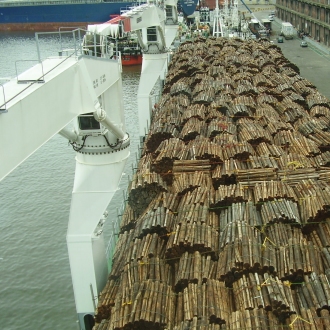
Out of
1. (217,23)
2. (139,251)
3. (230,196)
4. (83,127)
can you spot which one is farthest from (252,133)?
(217,23)

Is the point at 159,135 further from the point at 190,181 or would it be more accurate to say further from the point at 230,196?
the point at 230,196

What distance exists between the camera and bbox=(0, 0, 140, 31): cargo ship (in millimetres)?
92750

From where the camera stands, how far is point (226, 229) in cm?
1259

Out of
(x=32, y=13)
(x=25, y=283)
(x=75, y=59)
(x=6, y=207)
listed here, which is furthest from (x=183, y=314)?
(x=32, y=13)

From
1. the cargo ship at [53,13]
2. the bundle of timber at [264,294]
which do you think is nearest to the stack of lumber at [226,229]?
the bundle of timber at [264,294]

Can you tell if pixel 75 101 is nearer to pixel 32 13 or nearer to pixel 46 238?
pixel 46 238

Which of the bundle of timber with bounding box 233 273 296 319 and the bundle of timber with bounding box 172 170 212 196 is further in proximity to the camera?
the bundle of timber with bounding box 172 170 212 196

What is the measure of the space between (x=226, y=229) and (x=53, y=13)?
90141 millimetres

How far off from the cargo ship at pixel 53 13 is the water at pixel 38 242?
6482 centimetres

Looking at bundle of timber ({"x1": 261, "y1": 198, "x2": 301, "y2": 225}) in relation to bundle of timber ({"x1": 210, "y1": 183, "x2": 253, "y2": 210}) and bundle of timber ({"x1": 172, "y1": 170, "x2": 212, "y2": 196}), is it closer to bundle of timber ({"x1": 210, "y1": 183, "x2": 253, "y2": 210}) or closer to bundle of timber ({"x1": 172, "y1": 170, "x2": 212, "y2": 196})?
bundle of timber ({"x1": 210, "y1": 183, "x2": 253, "y2": 210})

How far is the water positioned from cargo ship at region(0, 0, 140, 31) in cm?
6482

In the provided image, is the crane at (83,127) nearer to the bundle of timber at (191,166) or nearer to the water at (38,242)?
the bundle of timber at (191,166)

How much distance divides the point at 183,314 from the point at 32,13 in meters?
93.6

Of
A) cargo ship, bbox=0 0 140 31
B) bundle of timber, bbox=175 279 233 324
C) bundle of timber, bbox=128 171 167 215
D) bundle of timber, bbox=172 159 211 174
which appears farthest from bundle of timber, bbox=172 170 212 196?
cargo ship, bbox=0 0 140 31
